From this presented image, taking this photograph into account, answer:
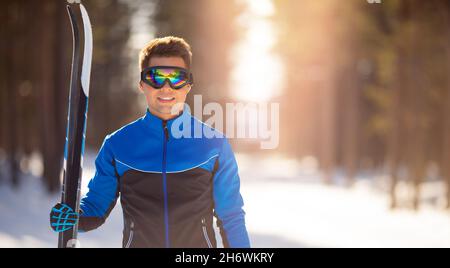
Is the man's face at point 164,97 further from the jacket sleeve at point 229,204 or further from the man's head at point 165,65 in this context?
the jacket sleeve at point 229,204

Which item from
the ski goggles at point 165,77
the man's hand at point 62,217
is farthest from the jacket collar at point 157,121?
the man's hand at point 62,217

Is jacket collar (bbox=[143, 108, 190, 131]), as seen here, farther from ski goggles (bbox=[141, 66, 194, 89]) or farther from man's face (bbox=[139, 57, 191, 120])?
ski goggles (bbox=[141, 66, 194, 89])

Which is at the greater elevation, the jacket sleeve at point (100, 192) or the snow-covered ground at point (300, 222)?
the jacket sleeve at point (100, 192)

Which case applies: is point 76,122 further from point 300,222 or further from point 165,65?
point 300,222

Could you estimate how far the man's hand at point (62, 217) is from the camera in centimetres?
296

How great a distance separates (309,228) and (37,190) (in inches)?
411

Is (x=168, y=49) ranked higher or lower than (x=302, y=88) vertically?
lower

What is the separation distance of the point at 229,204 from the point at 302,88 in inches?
1452

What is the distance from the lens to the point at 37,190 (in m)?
18.2

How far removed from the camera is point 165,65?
3.09 m

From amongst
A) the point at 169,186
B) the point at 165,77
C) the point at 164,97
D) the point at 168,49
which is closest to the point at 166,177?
the point at 169,186

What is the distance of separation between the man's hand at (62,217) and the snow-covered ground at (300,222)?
6213mm
